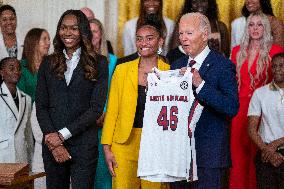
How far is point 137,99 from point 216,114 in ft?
2.72

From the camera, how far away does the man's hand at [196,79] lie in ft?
13.8

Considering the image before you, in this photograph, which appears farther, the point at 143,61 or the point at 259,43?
the point at 259,43

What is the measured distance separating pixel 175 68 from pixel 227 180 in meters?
2.61

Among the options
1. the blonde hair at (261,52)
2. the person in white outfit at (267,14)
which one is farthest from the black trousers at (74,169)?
the person in white outfit at (267,14)

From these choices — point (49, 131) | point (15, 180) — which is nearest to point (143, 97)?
point (49, 131)

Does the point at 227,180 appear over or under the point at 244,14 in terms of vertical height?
under

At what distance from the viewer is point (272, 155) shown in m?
6.02

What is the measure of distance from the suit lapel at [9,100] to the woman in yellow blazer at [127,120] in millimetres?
1919

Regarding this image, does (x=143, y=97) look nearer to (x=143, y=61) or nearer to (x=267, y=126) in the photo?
(x=143, y=61)

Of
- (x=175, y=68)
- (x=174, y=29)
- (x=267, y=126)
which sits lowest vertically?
(x=267, y=126)

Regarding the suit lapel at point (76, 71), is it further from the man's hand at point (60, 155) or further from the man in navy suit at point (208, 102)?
the man in navy suit at point (208, 102)

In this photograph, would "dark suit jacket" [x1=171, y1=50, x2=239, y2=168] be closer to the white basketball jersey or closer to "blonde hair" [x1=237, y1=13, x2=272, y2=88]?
the white basketball jersey

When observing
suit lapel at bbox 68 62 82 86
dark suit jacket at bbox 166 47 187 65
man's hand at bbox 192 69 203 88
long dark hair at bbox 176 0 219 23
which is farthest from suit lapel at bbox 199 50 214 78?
long dark hair at bbox 176 0 219 23

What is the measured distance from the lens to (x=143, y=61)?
5156mm
